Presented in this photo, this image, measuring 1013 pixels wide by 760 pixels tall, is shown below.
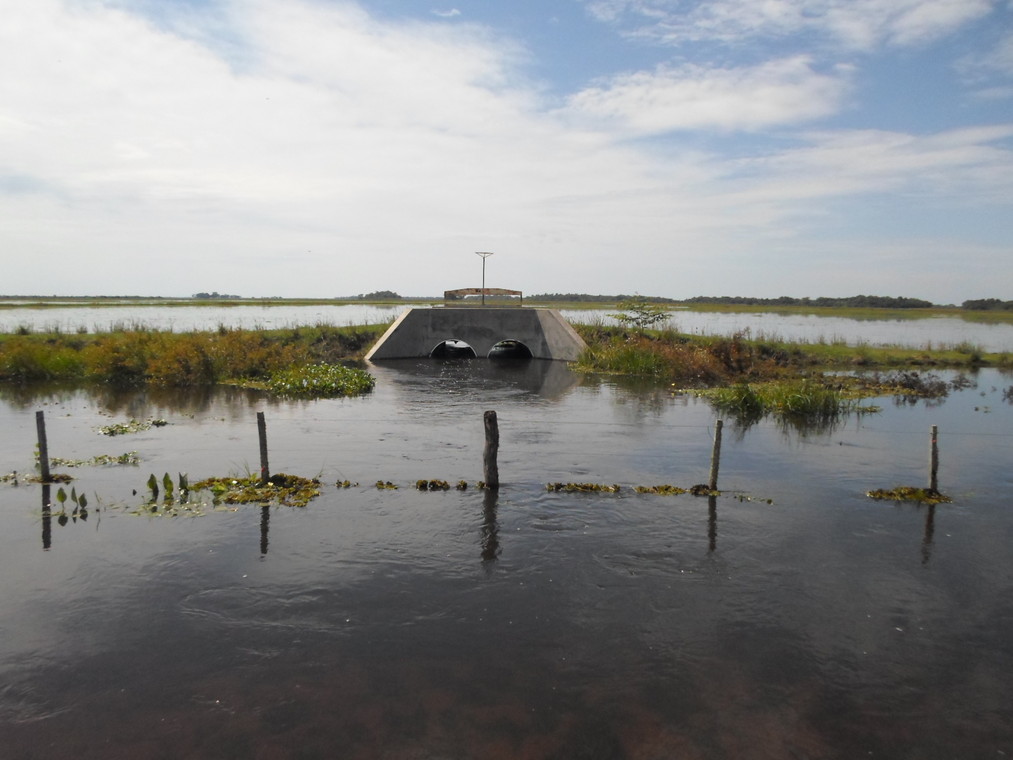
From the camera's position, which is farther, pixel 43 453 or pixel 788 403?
pixel 788 403

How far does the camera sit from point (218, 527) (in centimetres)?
1316

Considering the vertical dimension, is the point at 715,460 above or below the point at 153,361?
below

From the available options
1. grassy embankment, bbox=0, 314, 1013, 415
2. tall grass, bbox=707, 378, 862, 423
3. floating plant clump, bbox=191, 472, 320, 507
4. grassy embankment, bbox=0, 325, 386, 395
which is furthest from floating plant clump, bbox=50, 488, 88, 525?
tall grass, bbox=707, 378, 862, 423

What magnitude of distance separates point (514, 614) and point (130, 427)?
16025 mm

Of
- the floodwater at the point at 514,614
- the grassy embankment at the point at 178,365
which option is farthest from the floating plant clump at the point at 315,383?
the floodwater at the point at 514,614

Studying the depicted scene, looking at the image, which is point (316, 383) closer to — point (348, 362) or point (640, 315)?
point (348, 362)

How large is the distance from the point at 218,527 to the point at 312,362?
72.7 feet

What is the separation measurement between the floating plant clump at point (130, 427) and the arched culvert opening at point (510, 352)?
23197mm

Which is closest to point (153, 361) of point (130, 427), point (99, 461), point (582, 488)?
point (130, 427)

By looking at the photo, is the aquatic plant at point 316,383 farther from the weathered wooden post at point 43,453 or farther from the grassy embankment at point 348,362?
the weathered wooden post at point 43,453

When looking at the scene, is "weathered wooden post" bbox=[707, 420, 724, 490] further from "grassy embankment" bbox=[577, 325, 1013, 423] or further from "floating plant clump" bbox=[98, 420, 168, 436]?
"floating plant clump" bbox=[98, 420, 168, 436]

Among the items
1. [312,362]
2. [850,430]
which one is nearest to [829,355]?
[850,430]

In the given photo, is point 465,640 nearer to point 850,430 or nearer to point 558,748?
point 558,748

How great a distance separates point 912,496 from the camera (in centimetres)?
1523
